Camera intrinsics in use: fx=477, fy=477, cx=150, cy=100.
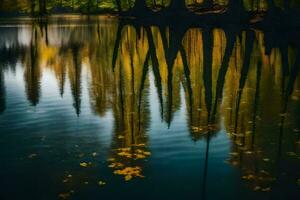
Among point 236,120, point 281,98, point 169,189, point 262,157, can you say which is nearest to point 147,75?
point 281,98

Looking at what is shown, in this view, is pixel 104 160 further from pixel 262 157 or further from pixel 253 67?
pixel 253 67

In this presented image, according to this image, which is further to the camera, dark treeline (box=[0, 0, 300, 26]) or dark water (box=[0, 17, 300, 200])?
dark treeline (box=[0, 0, 300, 26])

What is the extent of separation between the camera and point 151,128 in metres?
24.3

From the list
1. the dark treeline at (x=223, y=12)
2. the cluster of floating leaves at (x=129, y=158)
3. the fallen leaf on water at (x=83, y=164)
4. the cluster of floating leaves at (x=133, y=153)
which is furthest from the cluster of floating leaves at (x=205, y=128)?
the dark treeline at (x=223, y=12)

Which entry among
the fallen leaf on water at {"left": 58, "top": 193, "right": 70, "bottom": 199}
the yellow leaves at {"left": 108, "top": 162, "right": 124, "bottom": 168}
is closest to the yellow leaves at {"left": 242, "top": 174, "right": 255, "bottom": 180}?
the yellow leaves at {"left": 108, "top": 162, "right": 124, "bottom": 168}

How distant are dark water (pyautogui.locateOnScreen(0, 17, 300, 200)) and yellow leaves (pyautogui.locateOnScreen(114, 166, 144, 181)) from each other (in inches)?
1.5

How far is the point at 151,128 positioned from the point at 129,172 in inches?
271

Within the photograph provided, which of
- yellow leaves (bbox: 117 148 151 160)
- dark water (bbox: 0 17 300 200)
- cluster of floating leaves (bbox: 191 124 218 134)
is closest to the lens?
dark water (bbox: 0 17 300 200)

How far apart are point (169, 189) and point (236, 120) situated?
379 inches

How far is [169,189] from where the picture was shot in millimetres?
16203

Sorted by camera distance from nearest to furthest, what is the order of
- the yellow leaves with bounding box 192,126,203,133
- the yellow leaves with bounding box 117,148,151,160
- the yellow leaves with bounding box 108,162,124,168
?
the yellow leaves with bounding box 108,162,124,168 < the yellow leaves with bounding box 117,148,151,160 < the yellow leaves with bounding box 192,126,203,133

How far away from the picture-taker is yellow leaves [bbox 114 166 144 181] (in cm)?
1717

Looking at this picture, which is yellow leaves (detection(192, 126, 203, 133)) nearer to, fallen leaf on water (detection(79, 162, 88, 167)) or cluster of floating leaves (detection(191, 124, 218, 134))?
cluster of floating leaves (detection(191, 124, 218, 134))

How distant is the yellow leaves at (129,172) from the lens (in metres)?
17.2
